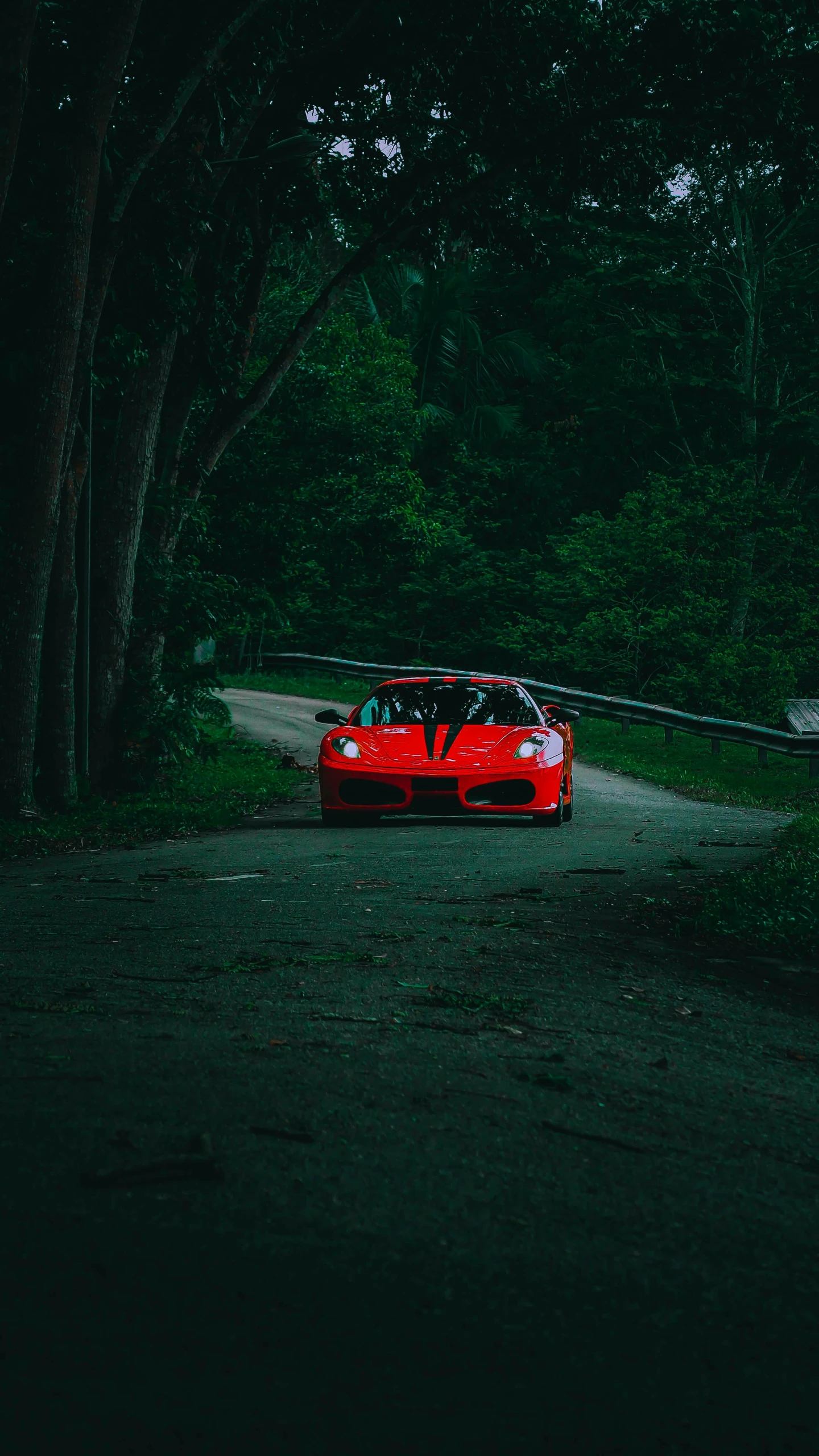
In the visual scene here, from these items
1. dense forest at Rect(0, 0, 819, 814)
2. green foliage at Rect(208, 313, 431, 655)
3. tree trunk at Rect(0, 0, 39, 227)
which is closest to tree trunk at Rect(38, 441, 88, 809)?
dense forest at Rect(0, 0, 819, 814)

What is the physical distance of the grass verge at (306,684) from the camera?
111 feet

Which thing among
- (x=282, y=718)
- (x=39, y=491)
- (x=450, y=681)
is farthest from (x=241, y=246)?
(x=282, y=718)

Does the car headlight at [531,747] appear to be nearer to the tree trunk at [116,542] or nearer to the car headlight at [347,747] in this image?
the car headlight at [347,747]

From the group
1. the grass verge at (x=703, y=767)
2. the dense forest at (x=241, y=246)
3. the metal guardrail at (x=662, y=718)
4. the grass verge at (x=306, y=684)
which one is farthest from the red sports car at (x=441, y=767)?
the grass verge at (x=306, y=684)

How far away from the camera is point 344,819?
13609 mm

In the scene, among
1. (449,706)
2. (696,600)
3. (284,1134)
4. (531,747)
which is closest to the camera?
(284,1134)

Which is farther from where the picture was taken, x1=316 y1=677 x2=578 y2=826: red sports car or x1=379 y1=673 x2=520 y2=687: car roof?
x1=379 y1=673 x2=520 y2=687: car roof

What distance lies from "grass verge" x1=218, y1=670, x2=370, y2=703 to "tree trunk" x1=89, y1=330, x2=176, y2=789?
49.4 ft

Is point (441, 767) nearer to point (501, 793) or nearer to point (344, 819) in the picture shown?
point (501, 793)

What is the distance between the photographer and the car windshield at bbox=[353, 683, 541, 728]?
1395cm

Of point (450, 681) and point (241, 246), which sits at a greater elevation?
point (241, 246)

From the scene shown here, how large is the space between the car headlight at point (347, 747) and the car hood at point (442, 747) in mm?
41

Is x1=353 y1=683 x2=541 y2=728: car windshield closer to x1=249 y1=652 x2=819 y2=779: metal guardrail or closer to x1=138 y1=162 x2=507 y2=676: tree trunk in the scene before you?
x1=249 y1=652 x2=819 y2=779: metal guardrail

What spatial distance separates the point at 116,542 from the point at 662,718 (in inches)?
425
